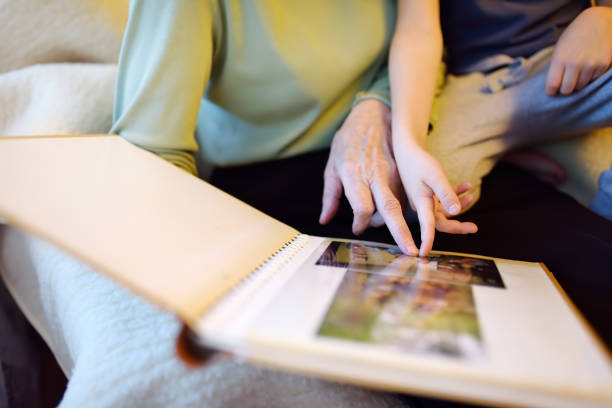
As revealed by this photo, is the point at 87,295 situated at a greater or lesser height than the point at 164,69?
lesser

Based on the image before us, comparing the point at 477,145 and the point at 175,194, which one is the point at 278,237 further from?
the point at 477,145

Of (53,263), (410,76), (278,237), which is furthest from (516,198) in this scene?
(53,263)

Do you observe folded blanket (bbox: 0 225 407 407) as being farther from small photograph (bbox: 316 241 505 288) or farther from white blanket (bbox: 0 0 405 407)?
small photograph (bbox: 316 241 505 288)

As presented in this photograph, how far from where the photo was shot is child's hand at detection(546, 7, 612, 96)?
1.70ft

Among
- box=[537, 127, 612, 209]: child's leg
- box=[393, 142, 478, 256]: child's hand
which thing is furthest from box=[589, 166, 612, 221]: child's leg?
box=[393, 142, 478, 256]: child's hand

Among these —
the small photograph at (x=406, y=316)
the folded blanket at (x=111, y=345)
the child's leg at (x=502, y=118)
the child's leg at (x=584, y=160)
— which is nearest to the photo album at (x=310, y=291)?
the small photograph at (x=406, y=316)

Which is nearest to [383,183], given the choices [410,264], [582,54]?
[410,264]

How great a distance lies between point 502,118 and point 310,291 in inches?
19.0

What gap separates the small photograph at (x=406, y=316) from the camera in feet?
0.75

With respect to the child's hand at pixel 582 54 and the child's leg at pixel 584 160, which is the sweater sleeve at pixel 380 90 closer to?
the child's hand at pixel 582 54

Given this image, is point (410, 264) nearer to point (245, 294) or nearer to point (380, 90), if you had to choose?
point (245, 294)

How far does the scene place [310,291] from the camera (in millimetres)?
287

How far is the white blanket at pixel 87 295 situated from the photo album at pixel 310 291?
11cm

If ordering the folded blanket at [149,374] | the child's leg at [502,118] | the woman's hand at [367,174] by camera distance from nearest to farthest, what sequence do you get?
the folded blanket at [149,374] < the woman's hand at [367,174] < the child's leg at [502,118]
